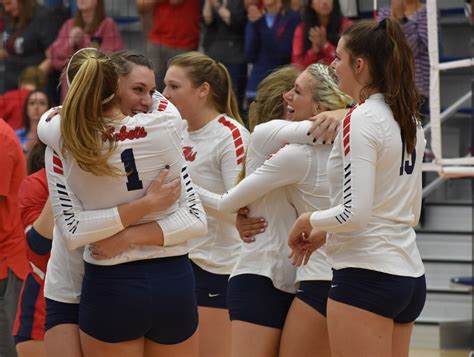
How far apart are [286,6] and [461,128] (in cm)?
213

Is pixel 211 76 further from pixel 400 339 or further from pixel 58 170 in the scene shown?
pixel 400 339

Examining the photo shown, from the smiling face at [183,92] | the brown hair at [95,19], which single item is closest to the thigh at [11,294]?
the smiling face at [183,92]

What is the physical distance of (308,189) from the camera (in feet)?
11.1

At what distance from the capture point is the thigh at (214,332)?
4215mm

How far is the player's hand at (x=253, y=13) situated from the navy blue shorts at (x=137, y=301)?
537 centimetres

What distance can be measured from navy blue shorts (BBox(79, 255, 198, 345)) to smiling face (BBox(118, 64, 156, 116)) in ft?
1.67

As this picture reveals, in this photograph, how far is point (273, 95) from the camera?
12.3ft

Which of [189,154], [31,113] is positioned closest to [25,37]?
[31,113]

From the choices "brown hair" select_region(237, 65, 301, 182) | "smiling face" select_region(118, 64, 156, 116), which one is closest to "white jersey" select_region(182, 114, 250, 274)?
"brown hair" select_region(237, 65, 301, 182)

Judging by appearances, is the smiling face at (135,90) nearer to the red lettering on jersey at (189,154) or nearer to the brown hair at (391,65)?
the brown hair at (391,65)

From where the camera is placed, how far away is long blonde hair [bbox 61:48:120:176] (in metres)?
2.91

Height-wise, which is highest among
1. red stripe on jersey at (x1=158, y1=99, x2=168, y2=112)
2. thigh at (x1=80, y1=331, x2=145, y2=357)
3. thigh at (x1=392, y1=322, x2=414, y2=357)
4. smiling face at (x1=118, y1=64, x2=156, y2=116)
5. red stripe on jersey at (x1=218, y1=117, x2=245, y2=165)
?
smiling face at (x1=118, y1=64, x2=156, y2=116)

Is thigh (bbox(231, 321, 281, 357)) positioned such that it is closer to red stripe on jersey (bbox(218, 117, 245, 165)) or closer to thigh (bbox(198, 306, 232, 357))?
thigh (bbox(198, 306, 232, 357))

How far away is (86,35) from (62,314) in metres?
5.88
